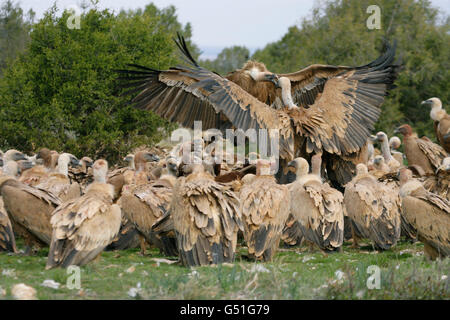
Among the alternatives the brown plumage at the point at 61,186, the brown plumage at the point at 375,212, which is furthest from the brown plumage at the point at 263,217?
the brown plumage at the point at 61,186

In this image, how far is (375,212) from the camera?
8016 mm

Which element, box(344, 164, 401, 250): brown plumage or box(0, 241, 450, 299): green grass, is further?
box(344, 164, 401, 250): brown plumage

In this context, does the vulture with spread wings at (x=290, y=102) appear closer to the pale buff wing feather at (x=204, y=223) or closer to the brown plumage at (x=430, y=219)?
the brown plumage at (x=430, y=219)

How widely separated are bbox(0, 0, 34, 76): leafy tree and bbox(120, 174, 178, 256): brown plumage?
55.0ft

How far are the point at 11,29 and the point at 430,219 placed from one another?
20527mm

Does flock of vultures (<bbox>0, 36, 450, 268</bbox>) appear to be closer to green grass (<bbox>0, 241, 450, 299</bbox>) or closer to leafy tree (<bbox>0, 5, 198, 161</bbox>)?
green grass (<bbox>0, 241, 450, 299</bbox>)

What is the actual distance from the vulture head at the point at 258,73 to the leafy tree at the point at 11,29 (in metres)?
14.2

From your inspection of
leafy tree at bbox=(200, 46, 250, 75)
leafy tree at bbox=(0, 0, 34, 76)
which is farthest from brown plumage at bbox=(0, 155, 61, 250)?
leafy tree at bbox=(200, 46, 250, 75)

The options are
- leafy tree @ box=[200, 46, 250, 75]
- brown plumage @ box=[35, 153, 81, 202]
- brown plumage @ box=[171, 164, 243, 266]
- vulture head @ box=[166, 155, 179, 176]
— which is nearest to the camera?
brown plumage @ box=[171, 164, 243, 266]

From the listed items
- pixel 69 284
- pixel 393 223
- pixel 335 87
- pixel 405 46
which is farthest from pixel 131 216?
pixel 405 46

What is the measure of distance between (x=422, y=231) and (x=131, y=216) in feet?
11.6

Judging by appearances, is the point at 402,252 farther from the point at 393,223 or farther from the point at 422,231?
the point at 422,231

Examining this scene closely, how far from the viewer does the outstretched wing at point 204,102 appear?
915 centimetres

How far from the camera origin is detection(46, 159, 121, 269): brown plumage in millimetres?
5926
